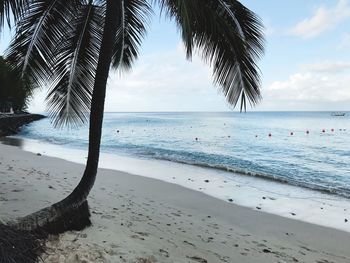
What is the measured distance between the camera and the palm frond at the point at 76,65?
242 inches

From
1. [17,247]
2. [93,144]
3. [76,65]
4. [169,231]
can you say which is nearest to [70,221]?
[93,144]

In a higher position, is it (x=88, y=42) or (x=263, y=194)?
(x=88, y=42)

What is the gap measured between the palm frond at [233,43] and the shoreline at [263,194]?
4961 mm

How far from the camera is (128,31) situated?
7.14 m

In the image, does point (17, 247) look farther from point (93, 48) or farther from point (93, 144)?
point (93, 48)

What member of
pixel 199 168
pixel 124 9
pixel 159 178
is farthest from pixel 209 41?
pixel 199 168

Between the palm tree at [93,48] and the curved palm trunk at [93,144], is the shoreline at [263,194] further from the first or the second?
the curved palm trunk at [93,144]

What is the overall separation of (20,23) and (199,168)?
1258 cm

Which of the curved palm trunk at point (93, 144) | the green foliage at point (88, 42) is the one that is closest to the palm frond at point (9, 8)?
the green foliage at point (88, 42)

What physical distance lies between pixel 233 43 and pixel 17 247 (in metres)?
3.47

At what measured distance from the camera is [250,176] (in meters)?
15.5

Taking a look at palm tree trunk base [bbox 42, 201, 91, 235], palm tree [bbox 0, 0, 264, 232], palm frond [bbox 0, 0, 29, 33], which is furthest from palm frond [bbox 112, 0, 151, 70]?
palm tree trunk base [bbox 42, 201, 91, 235]

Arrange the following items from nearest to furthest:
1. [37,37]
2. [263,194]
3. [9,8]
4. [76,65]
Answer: [9,8], [37,37], [76,65], [263,194]

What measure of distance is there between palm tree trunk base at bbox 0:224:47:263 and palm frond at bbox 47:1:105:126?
9.72 ft
